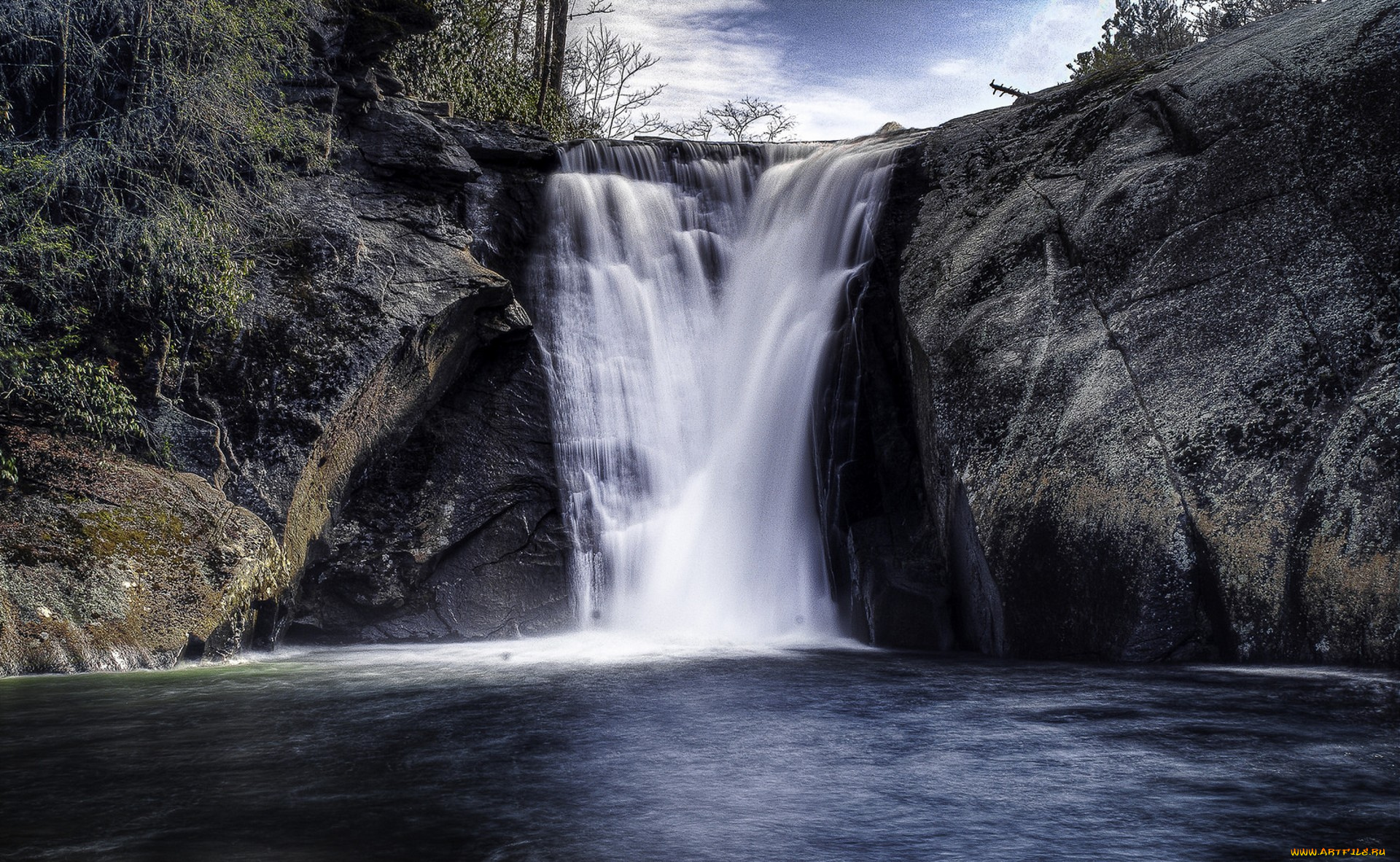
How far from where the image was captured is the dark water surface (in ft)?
12.0

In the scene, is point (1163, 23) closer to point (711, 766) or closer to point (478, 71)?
point (478, 71)

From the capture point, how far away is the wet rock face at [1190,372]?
22.7 ft

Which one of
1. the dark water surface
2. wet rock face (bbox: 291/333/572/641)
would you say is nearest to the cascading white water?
wet rock face (bbox: 291/333/572/641)

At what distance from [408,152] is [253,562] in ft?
17.5

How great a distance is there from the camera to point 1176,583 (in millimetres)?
7188

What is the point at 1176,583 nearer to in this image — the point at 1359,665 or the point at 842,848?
the point at 1359,665

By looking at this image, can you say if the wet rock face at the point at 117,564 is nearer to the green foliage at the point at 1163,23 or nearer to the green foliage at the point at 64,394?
the green foliage at the point at 64,394

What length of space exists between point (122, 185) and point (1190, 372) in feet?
33.2

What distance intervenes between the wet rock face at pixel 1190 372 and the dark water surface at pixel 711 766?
2.04 ft

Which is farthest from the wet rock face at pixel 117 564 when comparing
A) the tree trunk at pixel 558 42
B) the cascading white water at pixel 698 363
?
the tree trunk at pixel 558 42

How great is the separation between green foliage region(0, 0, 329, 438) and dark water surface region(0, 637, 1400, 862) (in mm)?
3224

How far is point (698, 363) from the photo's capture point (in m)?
12.4

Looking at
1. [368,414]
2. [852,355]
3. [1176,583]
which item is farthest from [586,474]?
[1176,583]

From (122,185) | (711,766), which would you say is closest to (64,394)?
(122,185)
